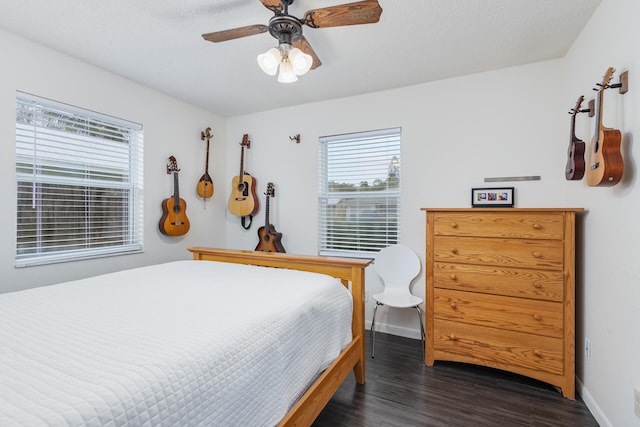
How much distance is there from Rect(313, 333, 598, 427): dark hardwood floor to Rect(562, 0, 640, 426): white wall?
0.24 metres

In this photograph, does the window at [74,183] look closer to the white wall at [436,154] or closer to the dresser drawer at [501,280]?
the white wall at [436,154]

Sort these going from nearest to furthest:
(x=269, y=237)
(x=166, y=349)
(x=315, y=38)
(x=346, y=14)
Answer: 1. (x=166, y=349)
2. (x=346, y=14)
3. (x=315, y=38)
4. (x=269, y=237)

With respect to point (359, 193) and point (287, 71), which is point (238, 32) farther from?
→ point (359, 193)

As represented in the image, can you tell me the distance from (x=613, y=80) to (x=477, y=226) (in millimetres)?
1076

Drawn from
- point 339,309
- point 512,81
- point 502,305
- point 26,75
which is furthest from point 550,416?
point 26,75

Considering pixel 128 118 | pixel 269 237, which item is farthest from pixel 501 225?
pixel 128 118

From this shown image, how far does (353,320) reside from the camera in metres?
1.98

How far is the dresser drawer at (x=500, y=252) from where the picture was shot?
6.56ft

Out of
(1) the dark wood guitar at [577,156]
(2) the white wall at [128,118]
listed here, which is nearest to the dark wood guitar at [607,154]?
(1) the dark wood guitar at [577,156]

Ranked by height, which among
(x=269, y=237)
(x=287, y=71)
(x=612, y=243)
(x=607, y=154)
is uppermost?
(x=287, y=71)

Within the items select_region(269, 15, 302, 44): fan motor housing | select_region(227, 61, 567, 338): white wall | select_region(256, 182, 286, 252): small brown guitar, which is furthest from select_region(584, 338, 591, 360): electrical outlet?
select_region(256, 182, 286, 252): small brown guitar

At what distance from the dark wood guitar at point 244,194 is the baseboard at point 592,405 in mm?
3168

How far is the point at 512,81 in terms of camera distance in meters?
2.50

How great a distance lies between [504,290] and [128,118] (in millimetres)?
3422
